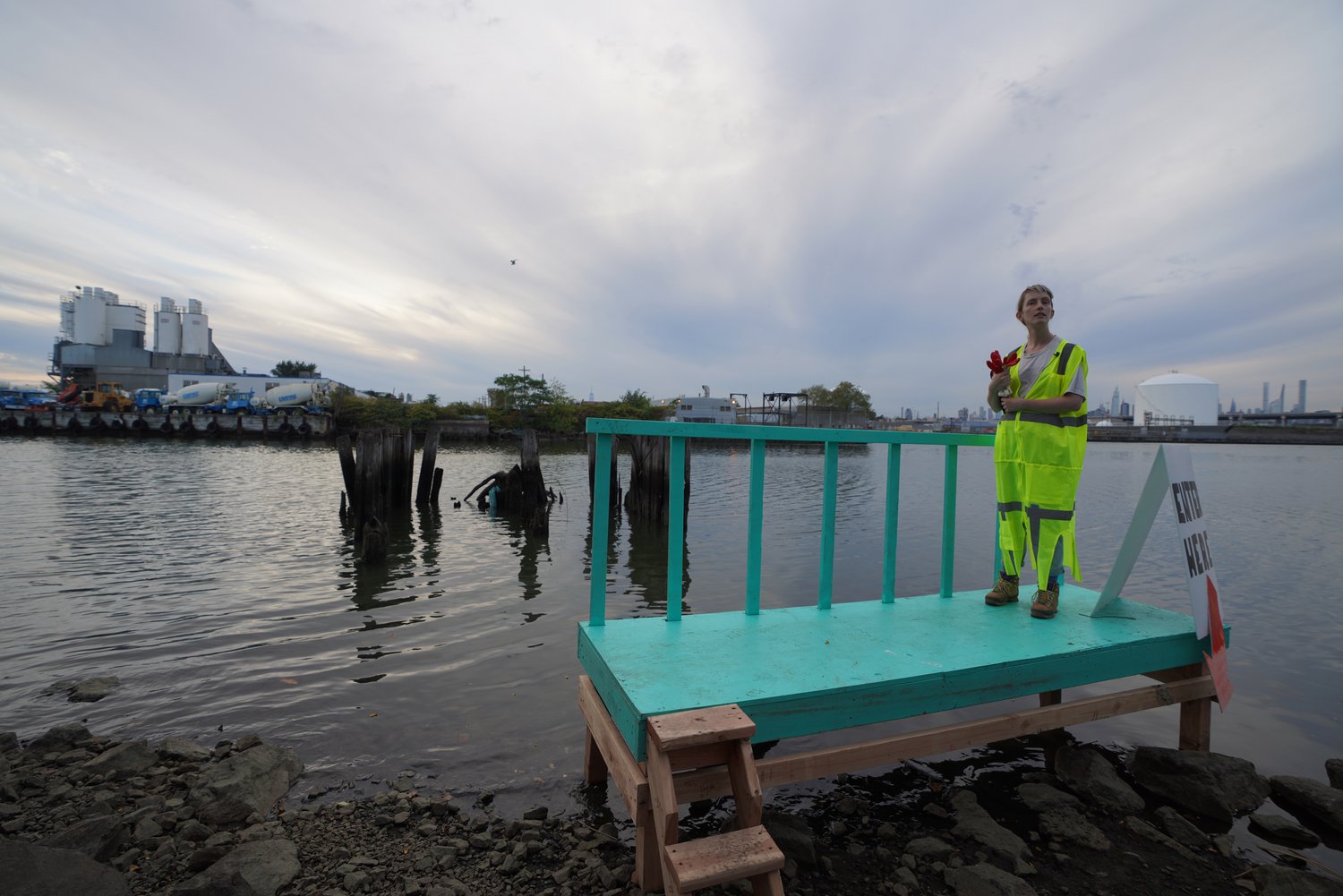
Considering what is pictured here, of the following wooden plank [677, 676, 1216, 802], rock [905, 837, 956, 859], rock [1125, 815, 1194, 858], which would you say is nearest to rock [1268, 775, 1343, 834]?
wooden plank [677, 676, 1216, 802]

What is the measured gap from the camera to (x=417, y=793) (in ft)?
11.6

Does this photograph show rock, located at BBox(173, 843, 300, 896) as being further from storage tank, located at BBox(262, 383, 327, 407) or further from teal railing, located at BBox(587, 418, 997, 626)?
storage tank, located at BBox(262, 383, 327, 407)

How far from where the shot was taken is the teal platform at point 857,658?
2.54 m

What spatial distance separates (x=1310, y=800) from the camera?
11.4ft


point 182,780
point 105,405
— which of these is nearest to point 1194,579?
point 182,780

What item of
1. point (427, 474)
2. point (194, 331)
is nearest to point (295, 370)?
point (194, 331)

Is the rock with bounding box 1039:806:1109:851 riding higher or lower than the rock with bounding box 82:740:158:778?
higher

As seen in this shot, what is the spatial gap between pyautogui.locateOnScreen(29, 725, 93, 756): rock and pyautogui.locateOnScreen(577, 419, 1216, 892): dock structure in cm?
357

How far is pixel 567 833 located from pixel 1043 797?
2741 mm

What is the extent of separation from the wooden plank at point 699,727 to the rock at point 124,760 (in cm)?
371

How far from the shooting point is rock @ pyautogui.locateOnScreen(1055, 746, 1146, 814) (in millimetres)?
3416

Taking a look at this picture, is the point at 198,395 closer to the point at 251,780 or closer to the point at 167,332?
the point at 167,332

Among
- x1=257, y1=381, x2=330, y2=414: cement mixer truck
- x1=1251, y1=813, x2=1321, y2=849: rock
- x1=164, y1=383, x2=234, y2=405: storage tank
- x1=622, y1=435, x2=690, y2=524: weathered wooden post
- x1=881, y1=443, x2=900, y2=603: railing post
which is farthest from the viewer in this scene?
x1=257, y1=381, x2=330, y2=414: cement mixer truck

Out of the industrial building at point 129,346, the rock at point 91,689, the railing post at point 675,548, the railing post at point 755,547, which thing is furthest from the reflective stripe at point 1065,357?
the industrial building at point 129,346
